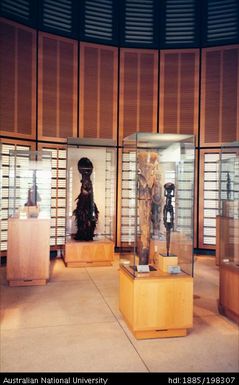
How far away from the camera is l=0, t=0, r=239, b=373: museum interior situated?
12.4ft

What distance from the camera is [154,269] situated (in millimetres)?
4059

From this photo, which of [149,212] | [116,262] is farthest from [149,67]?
[149,212]

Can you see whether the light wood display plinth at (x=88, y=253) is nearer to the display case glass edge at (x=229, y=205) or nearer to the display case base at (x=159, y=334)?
the display case glass edge at (x=229, y=205)

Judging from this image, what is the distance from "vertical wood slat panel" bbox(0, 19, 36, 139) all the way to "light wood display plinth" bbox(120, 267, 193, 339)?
4.90 m

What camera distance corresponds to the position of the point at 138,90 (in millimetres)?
8688

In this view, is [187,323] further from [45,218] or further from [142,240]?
[45,218]

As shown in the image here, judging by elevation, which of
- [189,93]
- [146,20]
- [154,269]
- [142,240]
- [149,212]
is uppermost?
[146,20]

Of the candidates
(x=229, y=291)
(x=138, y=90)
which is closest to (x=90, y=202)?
(x=138, y=90)

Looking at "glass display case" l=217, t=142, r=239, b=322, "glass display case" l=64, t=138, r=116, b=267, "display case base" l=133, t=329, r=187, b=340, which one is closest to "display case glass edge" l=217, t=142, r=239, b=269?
"glass display case" l=217, t=142, r=239, b=322

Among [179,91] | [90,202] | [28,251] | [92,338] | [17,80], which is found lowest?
[92,338]

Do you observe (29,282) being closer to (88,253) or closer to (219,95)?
(88,253)

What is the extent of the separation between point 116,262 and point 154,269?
3.77 meters

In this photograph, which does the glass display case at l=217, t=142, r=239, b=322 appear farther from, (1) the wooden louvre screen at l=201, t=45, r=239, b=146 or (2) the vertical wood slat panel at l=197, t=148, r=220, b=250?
(1) the wooden louvre screen at l=201, t=45, r=239, b=146

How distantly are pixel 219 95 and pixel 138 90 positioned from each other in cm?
193
